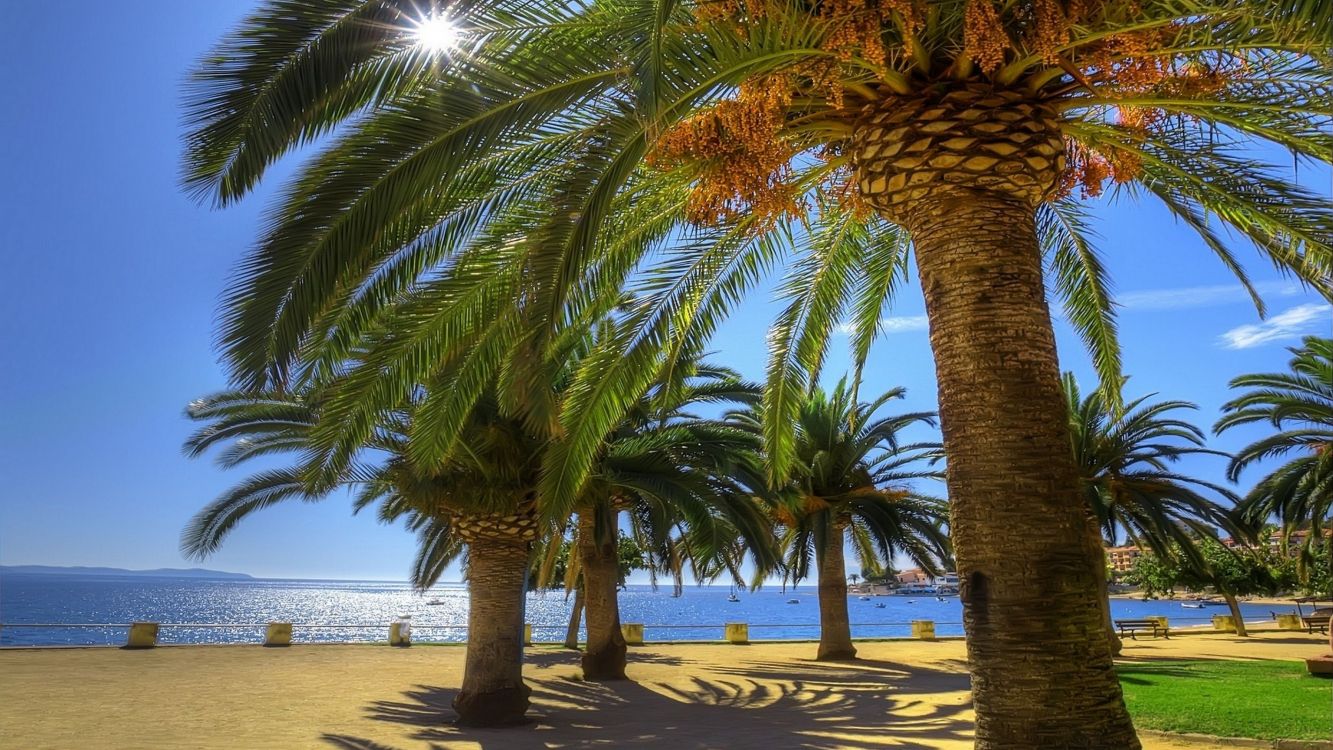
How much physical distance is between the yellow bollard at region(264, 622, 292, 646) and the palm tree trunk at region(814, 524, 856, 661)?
16083 millimetres

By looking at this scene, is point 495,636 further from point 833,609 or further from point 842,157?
point 833,609

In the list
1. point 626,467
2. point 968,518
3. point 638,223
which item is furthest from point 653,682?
point 968,518

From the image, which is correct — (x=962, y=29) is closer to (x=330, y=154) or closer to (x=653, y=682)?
(x=330, y=154)

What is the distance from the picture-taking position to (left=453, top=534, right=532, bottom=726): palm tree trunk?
42.6ft

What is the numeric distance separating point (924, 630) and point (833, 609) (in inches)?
363

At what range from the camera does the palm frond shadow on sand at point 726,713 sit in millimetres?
11250

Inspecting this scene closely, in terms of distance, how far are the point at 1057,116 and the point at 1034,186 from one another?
0.79 meters

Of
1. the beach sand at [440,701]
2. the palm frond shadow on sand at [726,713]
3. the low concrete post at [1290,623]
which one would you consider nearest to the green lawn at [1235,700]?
the beach sand at [440,701]

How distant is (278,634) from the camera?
2662 centimetres

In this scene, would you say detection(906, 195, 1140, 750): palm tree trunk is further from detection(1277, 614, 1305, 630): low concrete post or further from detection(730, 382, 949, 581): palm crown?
detection(1277, 614, 1305, 630): low concrete post

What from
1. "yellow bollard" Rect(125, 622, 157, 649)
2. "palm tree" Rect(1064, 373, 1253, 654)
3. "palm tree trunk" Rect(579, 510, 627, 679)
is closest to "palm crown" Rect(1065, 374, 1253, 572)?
"palm tree" Rect(1064, 373, 1253, 654)

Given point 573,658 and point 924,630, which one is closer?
point 573,658

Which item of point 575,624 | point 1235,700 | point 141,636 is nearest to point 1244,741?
point 1235,700

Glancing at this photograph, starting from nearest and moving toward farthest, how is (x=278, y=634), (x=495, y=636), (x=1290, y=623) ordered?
(x=495, y=636)
(x=278, y=634)
(x=1290, y=623)
